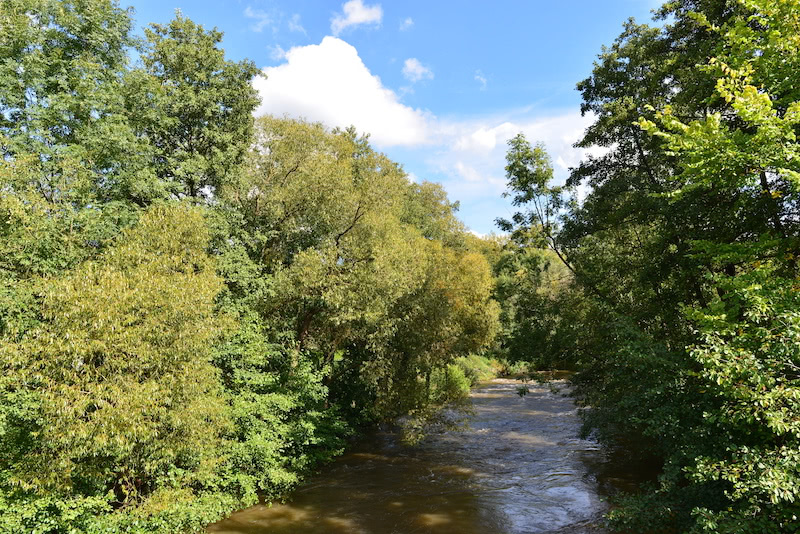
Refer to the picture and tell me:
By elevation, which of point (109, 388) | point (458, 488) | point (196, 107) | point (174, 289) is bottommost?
point (458, 488)

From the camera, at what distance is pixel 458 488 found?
1677 cm

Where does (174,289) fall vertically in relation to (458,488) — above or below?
above

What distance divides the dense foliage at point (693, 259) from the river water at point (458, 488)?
2747 mm

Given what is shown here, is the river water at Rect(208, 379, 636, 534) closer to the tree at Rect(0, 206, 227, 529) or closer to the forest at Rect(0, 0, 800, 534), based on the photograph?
the forest at Rect(0, 0, 800, 534)

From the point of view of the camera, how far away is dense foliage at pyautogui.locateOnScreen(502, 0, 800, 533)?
23.5ft

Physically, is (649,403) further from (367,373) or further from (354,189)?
(354,189)

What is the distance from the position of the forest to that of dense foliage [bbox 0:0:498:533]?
97mm

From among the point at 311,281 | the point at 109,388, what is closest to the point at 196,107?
the point at 311,281

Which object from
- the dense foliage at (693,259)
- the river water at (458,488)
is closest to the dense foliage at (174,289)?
the river water at (458,488)

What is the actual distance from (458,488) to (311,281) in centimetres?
995

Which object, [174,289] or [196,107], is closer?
[174,289]

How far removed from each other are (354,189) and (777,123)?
1658 cm

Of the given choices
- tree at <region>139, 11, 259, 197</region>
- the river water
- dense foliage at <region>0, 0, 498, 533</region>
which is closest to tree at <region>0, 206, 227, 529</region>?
dense foliage at <region>0, 0, 498, 533</region>

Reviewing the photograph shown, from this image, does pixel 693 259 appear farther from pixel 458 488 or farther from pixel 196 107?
pixel 196 107
